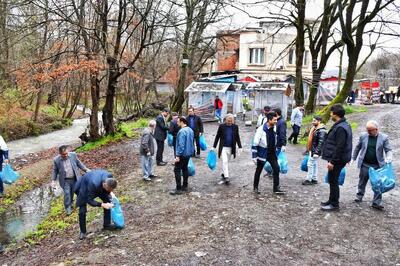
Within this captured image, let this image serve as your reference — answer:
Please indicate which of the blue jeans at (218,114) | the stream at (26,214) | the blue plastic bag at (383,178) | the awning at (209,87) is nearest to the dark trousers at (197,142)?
the stream at (26,214)

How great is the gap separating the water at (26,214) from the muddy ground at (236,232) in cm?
126

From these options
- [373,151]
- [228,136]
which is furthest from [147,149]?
[373,151]

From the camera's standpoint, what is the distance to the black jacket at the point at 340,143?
282 inches

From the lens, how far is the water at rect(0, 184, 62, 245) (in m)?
8.98

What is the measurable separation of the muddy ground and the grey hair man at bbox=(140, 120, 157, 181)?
99 centimetres

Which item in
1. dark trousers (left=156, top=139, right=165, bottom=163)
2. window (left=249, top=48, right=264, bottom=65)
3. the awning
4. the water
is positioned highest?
window (left=249, top=48, right=264, bottom=65)

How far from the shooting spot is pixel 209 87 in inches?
907

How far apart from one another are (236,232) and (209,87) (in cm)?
1676

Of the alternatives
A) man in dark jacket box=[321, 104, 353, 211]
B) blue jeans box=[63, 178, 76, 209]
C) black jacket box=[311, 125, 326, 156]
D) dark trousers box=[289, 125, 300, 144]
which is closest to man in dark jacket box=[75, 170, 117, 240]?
blue jeans box=[63, 178, 76, 209]

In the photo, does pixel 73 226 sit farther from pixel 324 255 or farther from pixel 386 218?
pixel 386 218

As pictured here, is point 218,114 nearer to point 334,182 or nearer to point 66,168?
point 66,168

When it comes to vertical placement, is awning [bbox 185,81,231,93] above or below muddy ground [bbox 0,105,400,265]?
above

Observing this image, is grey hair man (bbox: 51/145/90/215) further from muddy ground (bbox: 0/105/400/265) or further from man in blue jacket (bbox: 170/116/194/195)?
man in blue jacket (bbox: 170/116/194/195)

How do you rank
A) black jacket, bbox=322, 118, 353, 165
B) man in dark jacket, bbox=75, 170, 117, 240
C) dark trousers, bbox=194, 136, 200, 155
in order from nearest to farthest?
man in dark jacket, bbox=75, 170, 117, 240, black jacket, bbox=322, 118, 353, 165, dark trousers, bbox=194, 136, 200, 155
